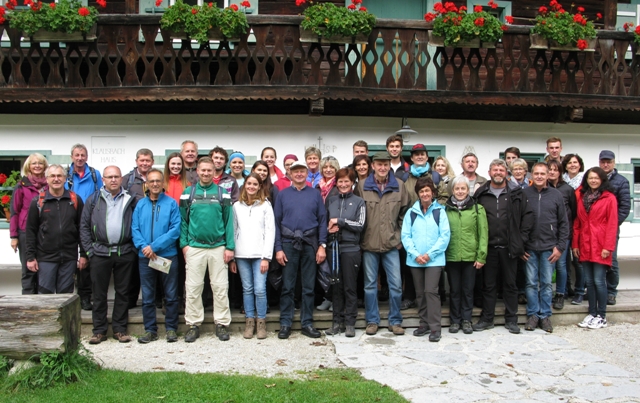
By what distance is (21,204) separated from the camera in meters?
7.30

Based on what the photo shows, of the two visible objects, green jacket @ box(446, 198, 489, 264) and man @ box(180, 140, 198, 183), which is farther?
man @ box(180, 140, 198, 183)

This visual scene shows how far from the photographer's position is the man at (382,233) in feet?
22.7

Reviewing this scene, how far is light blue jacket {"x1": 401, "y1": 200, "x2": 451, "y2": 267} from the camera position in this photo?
680 centimetres

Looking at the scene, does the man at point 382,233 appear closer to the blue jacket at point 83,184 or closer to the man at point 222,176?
the man at point 222,176

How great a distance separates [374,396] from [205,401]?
1375 mm

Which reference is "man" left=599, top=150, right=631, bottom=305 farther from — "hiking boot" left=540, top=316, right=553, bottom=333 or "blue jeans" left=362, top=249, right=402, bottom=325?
"blue jeans" left=362, top=249, right=402, bottom=325

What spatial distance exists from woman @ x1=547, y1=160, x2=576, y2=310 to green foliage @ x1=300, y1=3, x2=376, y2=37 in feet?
11.6

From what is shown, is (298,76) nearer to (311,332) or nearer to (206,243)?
(206,243)

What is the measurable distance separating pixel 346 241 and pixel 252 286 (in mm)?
1218

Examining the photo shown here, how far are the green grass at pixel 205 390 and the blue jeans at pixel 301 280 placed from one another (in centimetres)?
154

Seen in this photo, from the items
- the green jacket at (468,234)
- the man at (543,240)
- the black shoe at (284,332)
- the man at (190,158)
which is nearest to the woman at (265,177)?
the man at (190,158)

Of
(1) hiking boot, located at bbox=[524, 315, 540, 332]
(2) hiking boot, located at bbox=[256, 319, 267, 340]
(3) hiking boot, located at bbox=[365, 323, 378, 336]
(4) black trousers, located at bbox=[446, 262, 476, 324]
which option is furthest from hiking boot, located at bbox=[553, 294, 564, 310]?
(2) hiking boot, located at bbox=[256, 319, 267, 340]

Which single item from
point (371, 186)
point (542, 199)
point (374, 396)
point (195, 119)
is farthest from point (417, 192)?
point (195, 119)

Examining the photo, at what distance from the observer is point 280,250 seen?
6.82 meters
